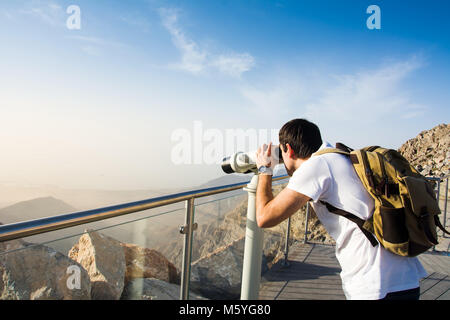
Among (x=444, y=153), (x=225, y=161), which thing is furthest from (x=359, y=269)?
(x=444, y=153)

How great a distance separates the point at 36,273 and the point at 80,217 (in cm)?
53

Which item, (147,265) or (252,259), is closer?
(252,259)

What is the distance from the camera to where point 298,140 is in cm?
160

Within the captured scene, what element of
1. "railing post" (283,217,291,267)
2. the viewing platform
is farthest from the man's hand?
"railing post" (283,217,291,267)

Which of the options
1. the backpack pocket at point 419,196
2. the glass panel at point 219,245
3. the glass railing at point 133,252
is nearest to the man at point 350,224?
the backpack pocket at point 419,196

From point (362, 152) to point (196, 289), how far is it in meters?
1.60

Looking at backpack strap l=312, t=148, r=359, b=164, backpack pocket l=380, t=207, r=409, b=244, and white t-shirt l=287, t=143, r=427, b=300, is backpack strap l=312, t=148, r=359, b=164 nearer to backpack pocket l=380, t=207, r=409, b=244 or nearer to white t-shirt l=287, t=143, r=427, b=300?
white t-shirt l=287, t=143, r=427, b=300

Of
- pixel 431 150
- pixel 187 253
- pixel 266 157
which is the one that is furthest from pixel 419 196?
pixel 431 150

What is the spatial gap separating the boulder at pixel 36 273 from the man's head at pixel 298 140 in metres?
1.30

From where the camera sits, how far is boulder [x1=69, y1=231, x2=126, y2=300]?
211cm

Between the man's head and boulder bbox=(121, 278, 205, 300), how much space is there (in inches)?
49.1

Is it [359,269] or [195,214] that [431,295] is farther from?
[195,214]

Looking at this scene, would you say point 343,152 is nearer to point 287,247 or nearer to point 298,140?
point 298,140

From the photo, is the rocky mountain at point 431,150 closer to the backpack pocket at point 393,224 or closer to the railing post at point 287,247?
the railing post at point 287,247
